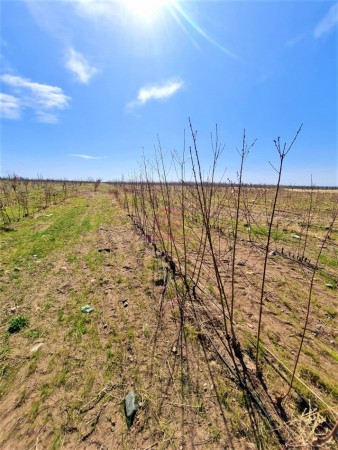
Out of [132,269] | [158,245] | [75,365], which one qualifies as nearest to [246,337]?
[75,365]

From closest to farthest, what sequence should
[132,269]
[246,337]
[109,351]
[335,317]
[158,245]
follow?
[109,351] → [246,337] → [335,317] → [132,269] → [158,245]

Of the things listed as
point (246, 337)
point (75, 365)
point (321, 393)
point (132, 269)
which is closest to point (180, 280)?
point (132, 269)

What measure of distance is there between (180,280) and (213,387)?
7.95 ft

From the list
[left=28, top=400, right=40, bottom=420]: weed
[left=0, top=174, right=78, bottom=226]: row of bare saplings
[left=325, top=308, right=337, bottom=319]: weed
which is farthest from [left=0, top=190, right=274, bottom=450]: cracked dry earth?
[left=0, top=174, right=78, bottom=226]: row of bare saplings

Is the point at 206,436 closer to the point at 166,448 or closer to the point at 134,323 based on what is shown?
the point at 166,448

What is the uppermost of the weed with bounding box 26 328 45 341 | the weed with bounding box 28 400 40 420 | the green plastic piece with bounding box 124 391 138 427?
the green plastic piece with bounding box 124 391 138 427

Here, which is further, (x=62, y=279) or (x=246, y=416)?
(x=62, y=279)

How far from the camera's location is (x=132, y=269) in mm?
5297

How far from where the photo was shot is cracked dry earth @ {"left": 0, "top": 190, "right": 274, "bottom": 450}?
1.96m

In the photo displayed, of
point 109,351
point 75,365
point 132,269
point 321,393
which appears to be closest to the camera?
point 321,393

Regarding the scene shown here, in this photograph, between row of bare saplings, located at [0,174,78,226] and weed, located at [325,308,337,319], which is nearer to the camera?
weed, located at [325,308,337,319]

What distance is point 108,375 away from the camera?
2525 mm

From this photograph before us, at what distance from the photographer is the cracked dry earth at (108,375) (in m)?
1.96

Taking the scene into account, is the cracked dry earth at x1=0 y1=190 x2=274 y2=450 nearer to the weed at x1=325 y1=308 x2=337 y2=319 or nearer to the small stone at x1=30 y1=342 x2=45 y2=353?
the small stone at x1=30 y1=342 x2=45 y2=353
